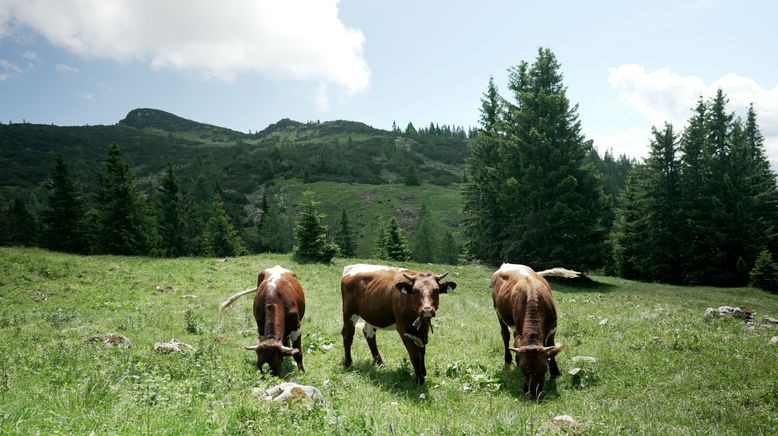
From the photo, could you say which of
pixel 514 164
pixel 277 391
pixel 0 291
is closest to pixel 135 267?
pixel 0 291

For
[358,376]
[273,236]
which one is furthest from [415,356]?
[273,236]

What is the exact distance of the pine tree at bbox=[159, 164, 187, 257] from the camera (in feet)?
170

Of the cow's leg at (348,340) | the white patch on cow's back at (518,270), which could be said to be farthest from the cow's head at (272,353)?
the white patch on cow's back at (518,270)

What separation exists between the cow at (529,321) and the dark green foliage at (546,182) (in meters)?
26.3

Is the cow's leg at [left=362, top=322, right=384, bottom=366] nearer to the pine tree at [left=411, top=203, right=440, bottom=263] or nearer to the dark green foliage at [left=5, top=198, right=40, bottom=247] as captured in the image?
the pine tree at [left=411, top=203, right=440, bottom=263]

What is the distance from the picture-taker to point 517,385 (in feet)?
26.1

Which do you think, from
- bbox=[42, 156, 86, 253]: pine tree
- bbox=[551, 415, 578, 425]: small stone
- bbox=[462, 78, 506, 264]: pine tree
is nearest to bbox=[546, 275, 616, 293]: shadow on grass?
bbox=[462, 78, 506, 264]: pine tree

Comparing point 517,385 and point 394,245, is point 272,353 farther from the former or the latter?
point 394,245

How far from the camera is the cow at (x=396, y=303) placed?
7.65 meters

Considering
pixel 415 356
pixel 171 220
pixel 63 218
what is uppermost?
pixel 171 220

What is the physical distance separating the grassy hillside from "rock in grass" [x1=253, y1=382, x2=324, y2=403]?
19cm

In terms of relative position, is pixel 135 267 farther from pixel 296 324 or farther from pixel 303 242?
pixel 296 324

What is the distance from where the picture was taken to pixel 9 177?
117 metres

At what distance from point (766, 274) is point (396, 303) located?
38876 millimetres
